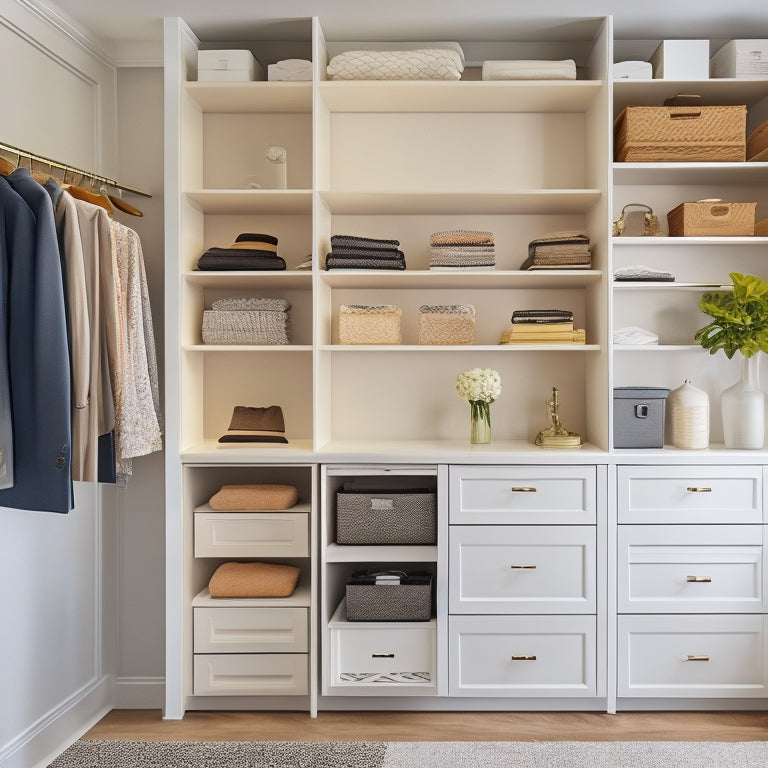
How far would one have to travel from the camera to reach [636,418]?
119 inches

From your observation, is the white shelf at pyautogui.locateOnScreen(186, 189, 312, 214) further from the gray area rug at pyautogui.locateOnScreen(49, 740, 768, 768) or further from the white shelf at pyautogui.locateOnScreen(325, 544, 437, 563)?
the gray area rug at pyautogui.locateOnScreen(49, 740, 768, 768)

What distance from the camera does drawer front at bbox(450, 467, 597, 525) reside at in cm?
292

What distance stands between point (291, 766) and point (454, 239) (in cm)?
203

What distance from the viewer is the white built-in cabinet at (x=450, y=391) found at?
9.57 feet

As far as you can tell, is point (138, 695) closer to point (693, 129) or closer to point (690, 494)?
point (690, 494)

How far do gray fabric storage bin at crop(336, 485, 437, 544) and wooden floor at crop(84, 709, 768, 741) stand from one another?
0.68m

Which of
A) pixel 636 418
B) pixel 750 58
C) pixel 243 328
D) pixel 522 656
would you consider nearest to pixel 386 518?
pixel 522 656

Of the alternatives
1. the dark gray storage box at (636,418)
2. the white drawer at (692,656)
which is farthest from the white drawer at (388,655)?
the dark gray storage box at (636,418)

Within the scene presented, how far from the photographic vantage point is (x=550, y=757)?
2635 millimetres

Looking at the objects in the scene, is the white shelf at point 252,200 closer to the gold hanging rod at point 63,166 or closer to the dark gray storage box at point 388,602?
the gold hanging rod at point 63,166

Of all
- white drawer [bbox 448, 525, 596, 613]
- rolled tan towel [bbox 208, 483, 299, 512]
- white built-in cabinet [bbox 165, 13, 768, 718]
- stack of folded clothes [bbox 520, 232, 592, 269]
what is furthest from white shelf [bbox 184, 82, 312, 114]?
white drawer [bbox 448, 525, 596, 613]

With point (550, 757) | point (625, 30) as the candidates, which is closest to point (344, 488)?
point (550, 757)

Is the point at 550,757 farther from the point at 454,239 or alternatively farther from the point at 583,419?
the point at 454,239

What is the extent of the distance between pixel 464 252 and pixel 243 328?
0.94 metres
